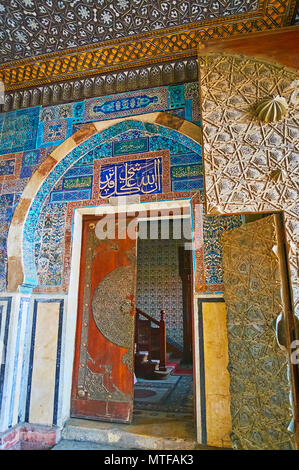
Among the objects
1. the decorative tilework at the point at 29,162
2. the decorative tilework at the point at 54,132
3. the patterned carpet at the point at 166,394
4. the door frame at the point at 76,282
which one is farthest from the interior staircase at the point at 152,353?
the decorative tilework at the point at 54,132

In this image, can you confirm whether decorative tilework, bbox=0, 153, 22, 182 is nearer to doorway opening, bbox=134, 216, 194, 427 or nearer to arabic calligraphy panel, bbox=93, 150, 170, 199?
arabic calligraphy panel, bbox=93, 150, 170, 199

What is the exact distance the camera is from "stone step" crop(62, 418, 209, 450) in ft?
8.39

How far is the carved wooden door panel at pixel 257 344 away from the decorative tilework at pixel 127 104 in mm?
1726

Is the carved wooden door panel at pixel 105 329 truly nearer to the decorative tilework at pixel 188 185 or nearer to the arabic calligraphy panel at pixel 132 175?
the arabic calligraphy panel at pixel 132 175

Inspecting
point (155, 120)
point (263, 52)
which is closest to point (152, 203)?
point (155, 120)

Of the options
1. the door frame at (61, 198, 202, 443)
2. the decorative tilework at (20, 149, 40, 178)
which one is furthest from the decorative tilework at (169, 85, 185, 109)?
the decorative tilework at (20, 149, 40, 178)

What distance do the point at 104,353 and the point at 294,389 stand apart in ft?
5.85

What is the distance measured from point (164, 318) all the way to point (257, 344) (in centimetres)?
369

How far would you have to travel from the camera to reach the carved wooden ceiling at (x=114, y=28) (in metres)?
2.72

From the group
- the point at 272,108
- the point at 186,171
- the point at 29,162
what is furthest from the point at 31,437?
the point at 272,108

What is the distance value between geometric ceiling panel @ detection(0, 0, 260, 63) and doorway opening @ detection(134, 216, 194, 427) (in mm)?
2213

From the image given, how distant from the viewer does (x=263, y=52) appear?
223 cm

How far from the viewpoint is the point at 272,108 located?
6.77ft
